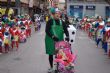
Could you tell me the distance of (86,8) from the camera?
7088 cm

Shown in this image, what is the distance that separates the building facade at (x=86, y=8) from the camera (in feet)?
229

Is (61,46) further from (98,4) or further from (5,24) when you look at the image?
(98,4)

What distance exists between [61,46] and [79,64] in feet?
12.5

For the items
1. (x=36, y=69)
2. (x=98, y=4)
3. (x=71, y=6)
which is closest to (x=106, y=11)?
(x=98, y=4)

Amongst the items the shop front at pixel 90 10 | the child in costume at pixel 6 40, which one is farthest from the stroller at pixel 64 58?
the shop front at pixel 90 10

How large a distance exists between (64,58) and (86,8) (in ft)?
199

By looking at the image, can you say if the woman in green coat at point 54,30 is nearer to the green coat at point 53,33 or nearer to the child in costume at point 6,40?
the green coat at point 53,33

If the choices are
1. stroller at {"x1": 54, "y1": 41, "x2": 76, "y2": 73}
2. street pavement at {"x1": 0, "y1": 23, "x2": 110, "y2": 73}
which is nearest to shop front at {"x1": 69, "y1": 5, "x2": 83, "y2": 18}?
street pavement at {"x1": 0, "y1": 23, "x2": 110, "y2": 73}

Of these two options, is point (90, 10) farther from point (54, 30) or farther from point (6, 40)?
point (54, 30)

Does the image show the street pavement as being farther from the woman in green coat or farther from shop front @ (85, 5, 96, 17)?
shop front @ (85, 5, 96, 17)

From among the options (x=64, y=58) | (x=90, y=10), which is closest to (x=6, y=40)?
(x=64, y=58)

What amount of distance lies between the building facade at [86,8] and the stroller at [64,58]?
57.9 m

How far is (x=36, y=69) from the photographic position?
12.8m

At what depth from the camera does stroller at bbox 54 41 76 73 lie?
1064 centimetres
